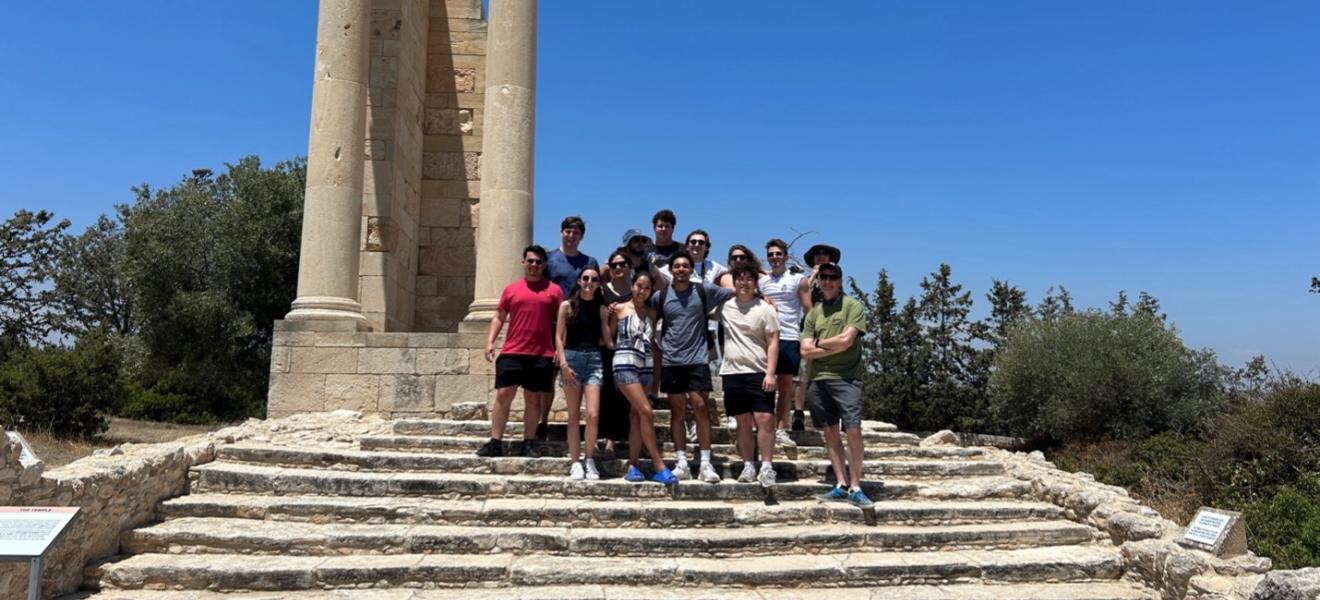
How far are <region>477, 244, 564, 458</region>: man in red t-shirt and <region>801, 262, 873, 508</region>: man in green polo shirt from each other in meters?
2.33

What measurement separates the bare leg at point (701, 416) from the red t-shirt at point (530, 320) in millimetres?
1444

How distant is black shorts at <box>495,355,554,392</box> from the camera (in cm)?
779

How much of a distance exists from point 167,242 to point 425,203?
14.6 m

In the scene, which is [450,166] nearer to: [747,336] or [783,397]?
[783,397]

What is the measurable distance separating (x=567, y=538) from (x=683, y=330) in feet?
6.42

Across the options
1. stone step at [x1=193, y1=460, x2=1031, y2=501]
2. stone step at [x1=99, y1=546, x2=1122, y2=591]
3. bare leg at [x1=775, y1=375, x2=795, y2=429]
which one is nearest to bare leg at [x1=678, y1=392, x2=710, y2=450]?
stone step at [x1=193, y1=460, x2=1031, y2=501]

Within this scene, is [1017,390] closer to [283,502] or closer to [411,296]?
[411,296]

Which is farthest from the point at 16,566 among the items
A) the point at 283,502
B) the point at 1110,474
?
the point at 1110,474

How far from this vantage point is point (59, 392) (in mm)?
18438

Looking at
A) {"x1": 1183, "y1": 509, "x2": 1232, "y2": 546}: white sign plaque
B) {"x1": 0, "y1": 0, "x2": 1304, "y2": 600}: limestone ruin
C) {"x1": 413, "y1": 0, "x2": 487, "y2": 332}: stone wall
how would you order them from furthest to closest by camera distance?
{"x1": 413, "y1": 0, "x2": 487, "y2": 332}: stone wall, {"x1": 1183, "y1": 509, "x2": 1232, "y2": 546}: white sign plaque, {"x1": 0, "y1": 0, "x2": 1304, "y2": 600}: limestone ruin

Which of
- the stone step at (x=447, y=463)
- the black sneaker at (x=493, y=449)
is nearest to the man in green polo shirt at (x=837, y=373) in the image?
the stone step at (x=447, y=463)

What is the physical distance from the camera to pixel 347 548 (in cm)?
625

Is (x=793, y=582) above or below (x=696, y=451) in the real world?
below

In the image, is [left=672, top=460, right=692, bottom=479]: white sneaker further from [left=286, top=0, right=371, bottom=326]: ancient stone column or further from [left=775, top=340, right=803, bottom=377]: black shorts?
[left=286, top=0, right=371, bottom=326]: ancient stone column
